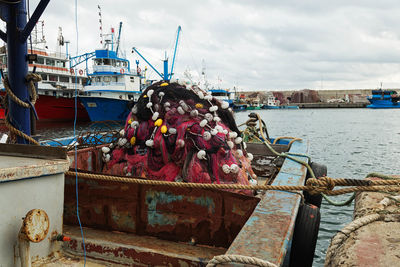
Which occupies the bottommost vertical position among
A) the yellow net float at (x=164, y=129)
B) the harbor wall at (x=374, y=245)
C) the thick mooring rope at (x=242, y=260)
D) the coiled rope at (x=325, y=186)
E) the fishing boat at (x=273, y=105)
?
the thick mooring rope at (x=242, y=260)

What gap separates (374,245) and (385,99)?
96123 millimetres

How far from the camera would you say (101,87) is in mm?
33438

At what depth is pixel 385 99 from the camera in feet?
277

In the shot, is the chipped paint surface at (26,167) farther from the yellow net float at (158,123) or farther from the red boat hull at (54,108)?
the red boat hull at (54,108)

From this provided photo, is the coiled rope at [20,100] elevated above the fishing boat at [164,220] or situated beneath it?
elevated above

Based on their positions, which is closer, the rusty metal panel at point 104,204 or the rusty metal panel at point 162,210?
the rusty metal panel at point 162,210

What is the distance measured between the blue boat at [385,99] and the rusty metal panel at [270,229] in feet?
302

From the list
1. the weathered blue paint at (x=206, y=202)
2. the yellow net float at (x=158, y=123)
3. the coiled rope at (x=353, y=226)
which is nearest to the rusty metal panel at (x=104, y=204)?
the weathered blue paint at (x=206, y=202)

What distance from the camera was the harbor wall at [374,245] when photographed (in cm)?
158

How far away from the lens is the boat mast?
4148mm

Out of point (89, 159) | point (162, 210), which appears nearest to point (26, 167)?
point (162, 210)

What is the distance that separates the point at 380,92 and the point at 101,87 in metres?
77.8

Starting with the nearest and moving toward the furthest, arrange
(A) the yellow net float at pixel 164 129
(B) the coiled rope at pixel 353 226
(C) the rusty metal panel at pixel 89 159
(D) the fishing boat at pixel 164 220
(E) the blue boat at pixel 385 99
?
(B) the coiled rope at pixel 353 226
(D) the fishing boat at pixel 164 220
(A) the yellow net float at pixel 164 129
(C) the rusty metal panel at pixel 89 159
(E) the blue boat at pixel 385 99

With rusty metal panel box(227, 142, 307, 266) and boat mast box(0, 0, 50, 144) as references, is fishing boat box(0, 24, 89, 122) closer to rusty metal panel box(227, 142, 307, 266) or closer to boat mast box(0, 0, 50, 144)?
boat mast box(0, 0, 50, 144)
